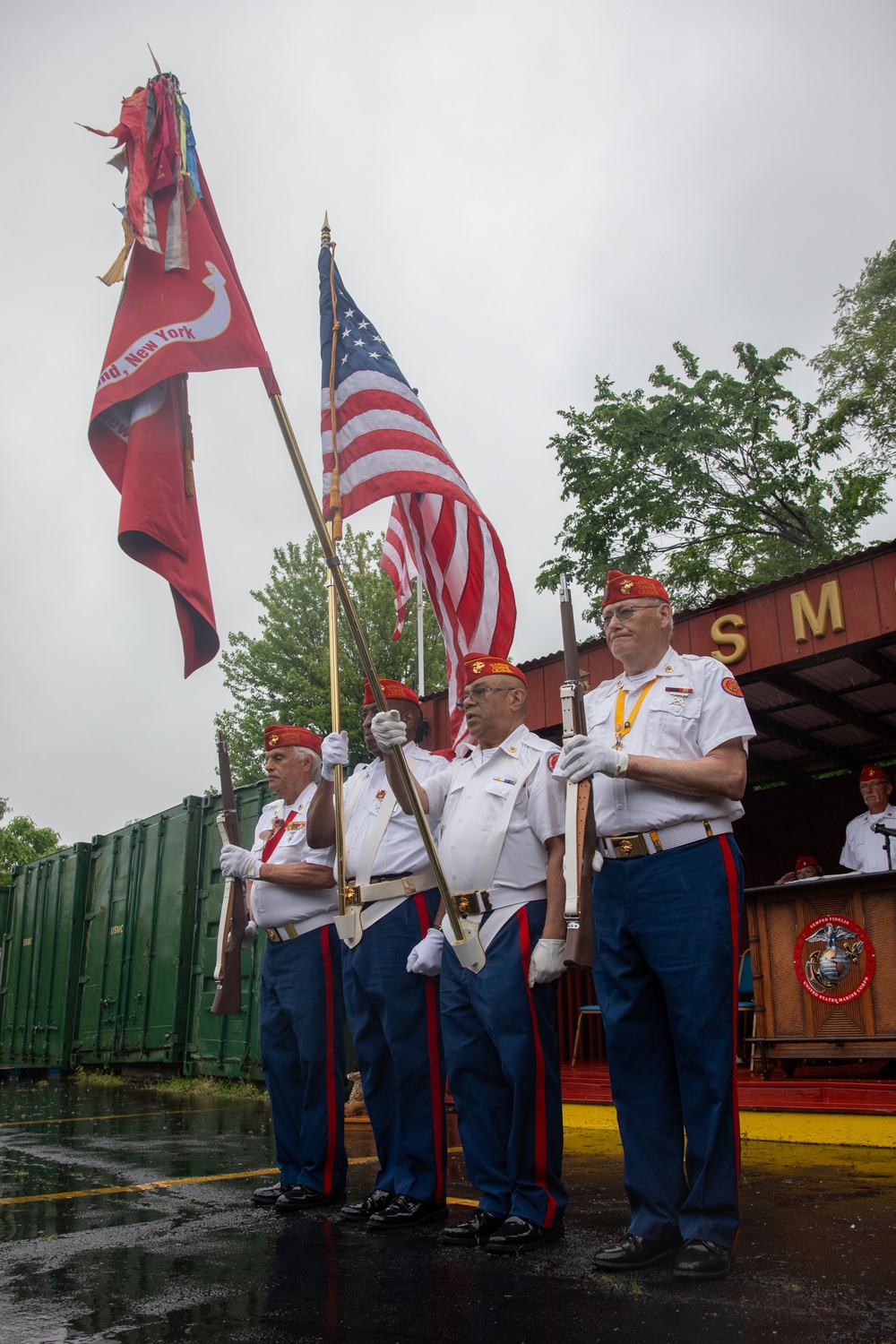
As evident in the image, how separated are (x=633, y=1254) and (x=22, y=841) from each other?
53275 mm

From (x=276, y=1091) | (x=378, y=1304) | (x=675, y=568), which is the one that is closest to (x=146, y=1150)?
(x=276, y=1091)

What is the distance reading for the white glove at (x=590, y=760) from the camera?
2951 millimetres

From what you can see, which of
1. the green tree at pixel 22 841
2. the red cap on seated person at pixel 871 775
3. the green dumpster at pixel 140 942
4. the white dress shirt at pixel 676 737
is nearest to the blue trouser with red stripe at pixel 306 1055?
the white dress shirt at pixel 676 737

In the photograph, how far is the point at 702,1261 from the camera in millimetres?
2676

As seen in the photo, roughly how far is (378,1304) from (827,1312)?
1039mm

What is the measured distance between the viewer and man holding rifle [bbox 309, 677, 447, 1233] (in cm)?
365

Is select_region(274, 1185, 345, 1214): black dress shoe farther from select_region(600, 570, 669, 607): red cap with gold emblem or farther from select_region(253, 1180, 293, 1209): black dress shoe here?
select_region(600, 570, 669, 607): red cap with gold emblem

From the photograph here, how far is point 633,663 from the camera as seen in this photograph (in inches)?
133

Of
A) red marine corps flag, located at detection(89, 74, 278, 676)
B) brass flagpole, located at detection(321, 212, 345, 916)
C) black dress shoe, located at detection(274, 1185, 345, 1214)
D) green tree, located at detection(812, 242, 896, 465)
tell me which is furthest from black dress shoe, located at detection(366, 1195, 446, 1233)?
green tree, located at detection(812, 242, 896, 465)

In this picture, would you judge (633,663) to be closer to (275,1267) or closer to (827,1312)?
(827,1312)

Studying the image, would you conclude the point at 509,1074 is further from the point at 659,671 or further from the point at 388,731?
the point at 659,671

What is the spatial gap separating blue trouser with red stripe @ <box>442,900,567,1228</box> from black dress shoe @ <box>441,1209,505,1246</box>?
0.09 feet

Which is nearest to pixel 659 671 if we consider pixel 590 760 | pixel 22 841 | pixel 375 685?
pixel 590 760

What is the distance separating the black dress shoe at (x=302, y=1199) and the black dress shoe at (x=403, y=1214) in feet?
1.27
